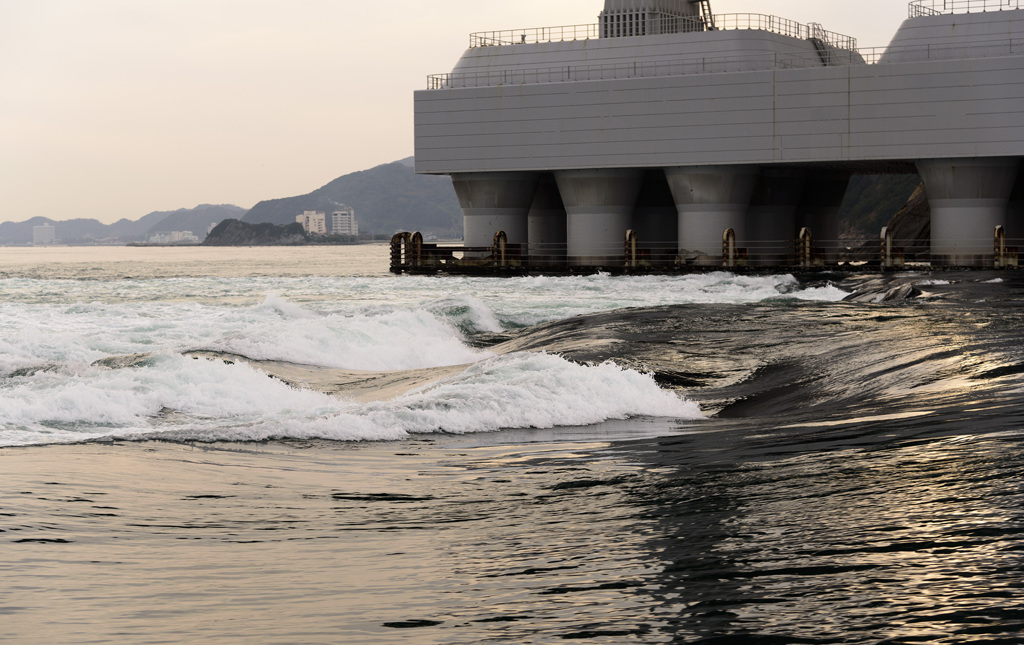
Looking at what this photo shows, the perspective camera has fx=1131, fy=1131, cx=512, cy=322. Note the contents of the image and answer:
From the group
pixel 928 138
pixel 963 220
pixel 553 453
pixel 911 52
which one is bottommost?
pixel 553 453

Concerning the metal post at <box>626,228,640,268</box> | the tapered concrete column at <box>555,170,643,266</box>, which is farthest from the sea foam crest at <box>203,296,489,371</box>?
the tapered concrete column at <box>555,170,643,266</box>

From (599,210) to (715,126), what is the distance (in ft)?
25.2

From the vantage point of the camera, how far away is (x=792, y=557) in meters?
5.93

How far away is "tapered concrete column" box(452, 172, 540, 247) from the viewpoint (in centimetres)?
5866

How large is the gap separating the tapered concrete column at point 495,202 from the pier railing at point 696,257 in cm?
83

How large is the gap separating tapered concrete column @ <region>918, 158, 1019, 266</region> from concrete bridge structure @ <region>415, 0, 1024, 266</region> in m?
0.06

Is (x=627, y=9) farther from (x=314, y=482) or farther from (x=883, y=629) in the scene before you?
(x=883, y=629)

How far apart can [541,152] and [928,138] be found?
1797 centimetres

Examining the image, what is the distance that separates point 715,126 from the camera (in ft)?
170

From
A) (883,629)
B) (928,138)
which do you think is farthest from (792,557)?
(928,138)

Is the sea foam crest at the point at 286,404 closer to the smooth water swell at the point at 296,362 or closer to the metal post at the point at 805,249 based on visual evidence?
the smooth water swell at the point at 296,362

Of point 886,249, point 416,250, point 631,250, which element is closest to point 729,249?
point 631,250

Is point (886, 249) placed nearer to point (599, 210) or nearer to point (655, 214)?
point (599, 210)

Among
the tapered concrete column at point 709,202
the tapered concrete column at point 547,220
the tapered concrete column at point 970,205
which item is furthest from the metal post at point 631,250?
the tapered concrete column at point 970,205
